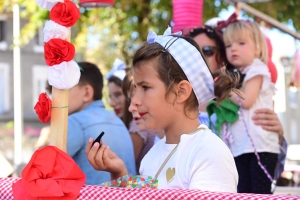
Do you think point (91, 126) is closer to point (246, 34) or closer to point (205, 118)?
point (205, 118)

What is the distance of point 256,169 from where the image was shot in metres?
3.62

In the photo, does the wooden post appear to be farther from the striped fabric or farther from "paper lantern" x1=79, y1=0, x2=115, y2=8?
"paper lantern" x1=79, y1=0, x2=115, y2=8

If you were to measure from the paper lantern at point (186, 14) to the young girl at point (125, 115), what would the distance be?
622 mm

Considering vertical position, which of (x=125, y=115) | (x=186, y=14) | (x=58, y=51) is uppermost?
(x=186, y=14)

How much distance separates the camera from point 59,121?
2168 mm

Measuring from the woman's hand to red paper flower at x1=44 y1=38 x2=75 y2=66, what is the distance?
69.6 inches

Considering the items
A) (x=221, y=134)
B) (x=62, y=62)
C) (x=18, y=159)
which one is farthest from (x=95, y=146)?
(x=18, y=159)

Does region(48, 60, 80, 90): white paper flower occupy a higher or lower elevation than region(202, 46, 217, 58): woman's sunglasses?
lower

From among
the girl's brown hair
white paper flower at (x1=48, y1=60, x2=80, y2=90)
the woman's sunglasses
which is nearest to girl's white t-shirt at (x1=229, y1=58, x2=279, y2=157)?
the woman's sunglasses

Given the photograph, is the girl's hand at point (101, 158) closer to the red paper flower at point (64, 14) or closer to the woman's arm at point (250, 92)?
the red paper flower at point (64, 14)

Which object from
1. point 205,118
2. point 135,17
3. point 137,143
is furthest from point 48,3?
point 135,17

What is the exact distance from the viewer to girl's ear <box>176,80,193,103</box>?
2.36m

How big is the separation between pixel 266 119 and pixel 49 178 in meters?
1.98

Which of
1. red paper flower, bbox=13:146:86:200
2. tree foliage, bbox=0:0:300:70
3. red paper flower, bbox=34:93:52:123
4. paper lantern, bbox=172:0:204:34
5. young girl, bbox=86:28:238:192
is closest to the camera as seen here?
red paper flower, bbox=13:146:86:200
